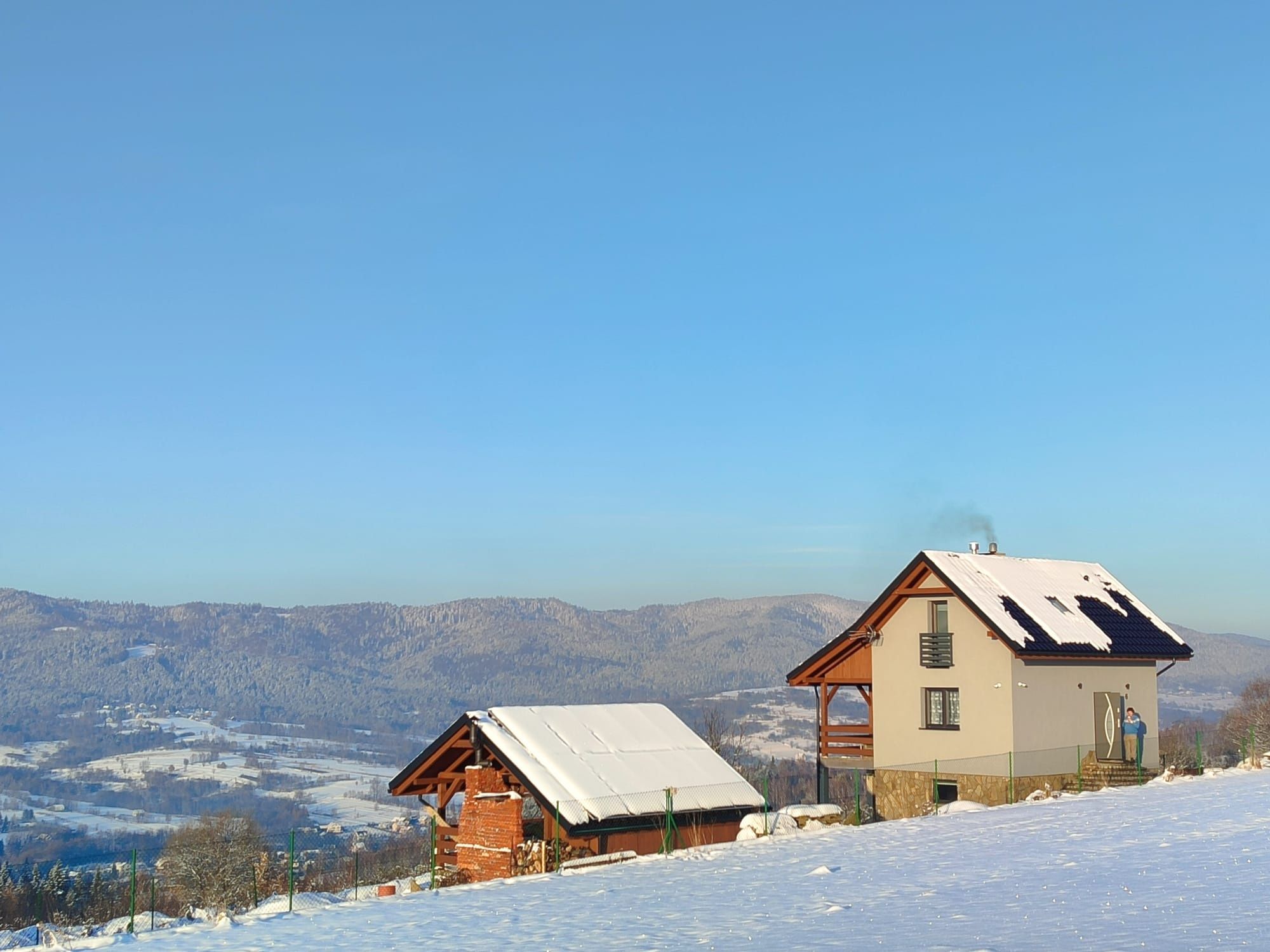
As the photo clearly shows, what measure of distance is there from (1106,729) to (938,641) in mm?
5831

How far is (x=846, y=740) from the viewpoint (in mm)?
41219

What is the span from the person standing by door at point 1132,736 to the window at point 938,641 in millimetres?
5542

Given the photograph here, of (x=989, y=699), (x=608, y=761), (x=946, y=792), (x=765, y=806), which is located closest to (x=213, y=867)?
(x=946, y=792)

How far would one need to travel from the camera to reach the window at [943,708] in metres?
37.0

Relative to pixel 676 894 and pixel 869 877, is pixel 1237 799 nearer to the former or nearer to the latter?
pixel 869 877

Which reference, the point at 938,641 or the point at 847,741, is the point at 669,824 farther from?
the point at 847,741

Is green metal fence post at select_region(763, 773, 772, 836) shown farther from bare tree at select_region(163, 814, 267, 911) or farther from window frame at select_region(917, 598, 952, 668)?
bare tree at select_region(163, 814, 267, 911)

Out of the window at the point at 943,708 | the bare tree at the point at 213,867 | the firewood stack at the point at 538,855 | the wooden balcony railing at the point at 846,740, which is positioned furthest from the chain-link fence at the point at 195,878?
the window at the point at 943,708

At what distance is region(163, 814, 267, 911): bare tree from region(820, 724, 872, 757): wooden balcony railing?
102 ft

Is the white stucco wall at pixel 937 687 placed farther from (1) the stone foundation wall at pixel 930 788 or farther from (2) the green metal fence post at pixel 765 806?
(2) the green metal fence post at pixel 765 806

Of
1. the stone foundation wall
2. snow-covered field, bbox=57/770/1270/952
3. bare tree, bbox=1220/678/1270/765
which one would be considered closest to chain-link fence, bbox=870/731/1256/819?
the stone foundation wall

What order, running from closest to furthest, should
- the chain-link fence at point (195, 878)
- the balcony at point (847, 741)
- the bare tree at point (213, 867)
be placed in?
the balcony at point (847, 741) < the chain-link fence at point (195, 878) < the bare tree at point (213, 867)

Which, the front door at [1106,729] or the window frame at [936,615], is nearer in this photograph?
the front door at [1106,729]

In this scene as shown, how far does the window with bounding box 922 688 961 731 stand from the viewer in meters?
37.0
